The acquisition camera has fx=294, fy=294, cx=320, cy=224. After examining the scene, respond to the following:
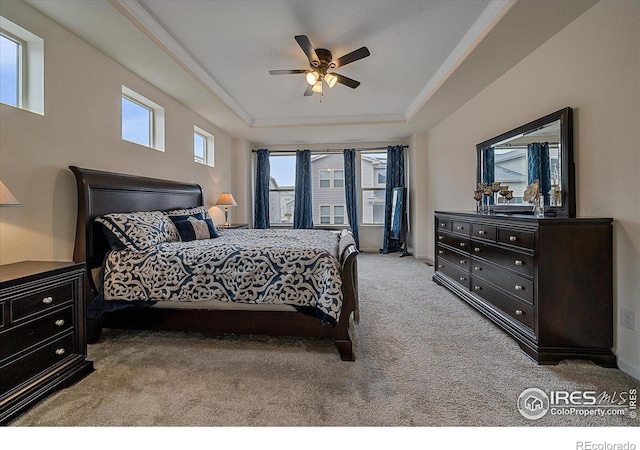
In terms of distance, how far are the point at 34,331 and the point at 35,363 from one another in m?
0.18

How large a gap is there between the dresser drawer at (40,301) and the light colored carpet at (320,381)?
50 cm

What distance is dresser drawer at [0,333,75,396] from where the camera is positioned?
150 centimetres

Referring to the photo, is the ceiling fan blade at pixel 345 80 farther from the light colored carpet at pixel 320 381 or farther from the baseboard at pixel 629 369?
the baseboard at pixel 629 369

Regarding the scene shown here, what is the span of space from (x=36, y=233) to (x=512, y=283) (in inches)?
146

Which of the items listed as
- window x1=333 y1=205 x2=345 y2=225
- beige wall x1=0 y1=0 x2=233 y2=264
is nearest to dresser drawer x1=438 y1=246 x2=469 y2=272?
window x1=333 y1=205 x2=345 y2=225

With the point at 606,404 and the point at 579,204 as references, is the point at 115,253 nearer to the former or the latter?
the point at 606,404

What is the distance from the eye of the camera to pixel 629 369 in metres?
1.86

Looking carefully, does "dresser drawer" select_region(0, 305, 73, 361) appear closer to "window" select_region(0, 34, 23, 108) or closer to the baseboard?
"window" select_region(0, 34, 23, 108)

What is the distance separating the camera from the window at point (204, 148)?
16.7 ft

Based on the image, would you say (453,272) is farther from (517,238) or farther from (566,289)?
(566,289)

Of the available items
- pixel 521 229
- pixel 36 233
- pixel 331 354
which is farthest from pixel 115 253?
pixel 521 229

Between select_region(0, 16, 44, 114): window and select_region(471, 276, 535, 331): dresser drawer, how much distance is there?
156 inches

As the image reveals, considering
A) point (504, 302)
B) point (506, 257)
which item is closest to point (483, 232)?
point (506, 257)

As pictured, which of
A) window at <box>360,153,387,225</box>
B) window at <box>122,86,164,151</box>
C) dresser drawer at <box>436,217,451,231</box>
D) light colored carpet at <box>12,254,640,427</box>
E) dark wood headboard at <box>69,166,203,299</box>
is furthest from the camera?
window at <box>360,153,387,225</box>
